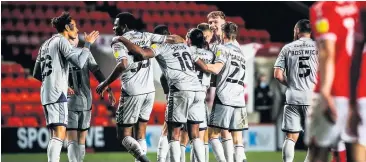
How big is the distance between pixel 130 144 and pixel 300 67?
205 cm

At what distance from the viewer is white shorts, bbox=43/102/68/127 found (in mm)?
7457

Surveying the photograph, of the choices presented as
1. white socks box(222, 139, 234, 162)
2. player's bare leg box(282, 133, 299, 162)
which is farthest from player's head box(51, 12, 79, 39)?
player's bare leg box(282, 133, 299, 162)

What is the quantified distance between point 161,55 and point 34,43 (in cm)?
842

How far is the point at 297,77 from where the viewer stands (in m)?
8.08

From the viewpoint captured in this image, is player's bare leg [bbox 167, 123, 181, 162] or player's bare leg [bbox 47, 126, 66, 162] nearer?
player's bare leg [bbox 47, 126, 66, 162]

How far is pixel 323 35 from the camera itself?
14.0 ft

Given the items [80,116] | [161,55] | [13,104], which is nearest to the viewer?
[161,55]

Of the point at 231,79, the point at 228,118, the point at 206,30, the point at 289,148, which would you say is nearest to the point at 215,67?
the point at 231,79

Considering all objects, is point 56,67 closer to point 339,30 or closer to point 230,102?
point 230,102

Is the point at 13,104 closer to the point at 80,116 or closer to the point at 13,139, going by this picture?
the point at 13,139

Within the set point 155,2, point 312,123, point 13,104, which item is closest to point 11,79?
point 13,104

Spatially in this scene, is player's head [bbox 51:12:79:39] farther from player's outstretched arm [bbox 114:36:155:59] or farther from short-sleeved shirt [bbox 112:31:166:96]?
player's outstretched arm [bbox 114:36:155:59]

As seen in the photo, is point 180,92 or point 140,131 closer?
point 180,92

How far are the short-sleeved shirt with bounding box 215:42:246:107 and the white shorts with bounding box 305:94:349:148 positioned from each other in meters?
3.82
